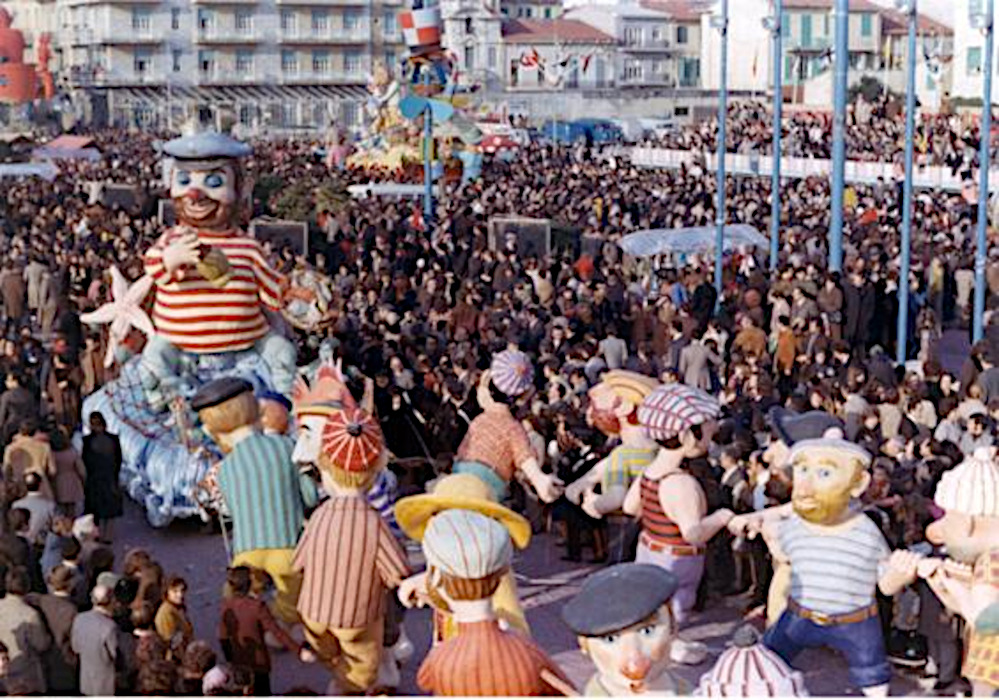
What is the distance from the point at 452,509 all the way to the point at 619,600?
130 centimetres

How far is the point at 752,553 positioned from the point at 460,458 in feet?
5.21

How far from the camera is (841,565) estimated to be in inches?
285

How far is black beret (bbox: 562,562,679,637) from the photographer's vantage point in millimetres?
5445

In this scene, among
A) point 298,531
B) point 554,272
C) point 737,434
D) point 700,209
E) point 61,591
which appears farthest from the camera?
point 700,209

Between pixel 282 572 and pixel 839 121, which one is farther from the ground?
pixel 839 121

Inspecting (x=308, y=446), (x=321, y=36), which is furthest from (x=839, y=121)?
(x=321, y=36)

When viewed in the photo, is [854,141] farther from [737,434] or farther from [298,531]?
[298,531]

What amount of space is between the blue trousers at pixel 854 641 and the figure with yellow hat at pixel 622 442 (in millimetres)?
1456

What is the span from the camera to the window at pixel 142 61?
6650cm

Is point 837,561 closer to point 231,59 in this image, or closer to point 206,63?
point 231,59

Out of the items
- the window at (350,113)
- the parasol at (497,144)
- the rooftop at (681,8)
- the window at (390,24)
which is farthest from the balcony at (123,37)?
the parasol at (497,144)

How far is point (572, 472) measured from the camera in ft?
34.0

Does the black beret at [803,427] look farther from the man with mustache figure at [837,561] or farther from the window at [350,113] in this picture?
the window at [350,113]

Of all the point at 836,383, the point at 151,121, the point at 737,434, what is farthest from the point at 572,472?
the point at 151,121
